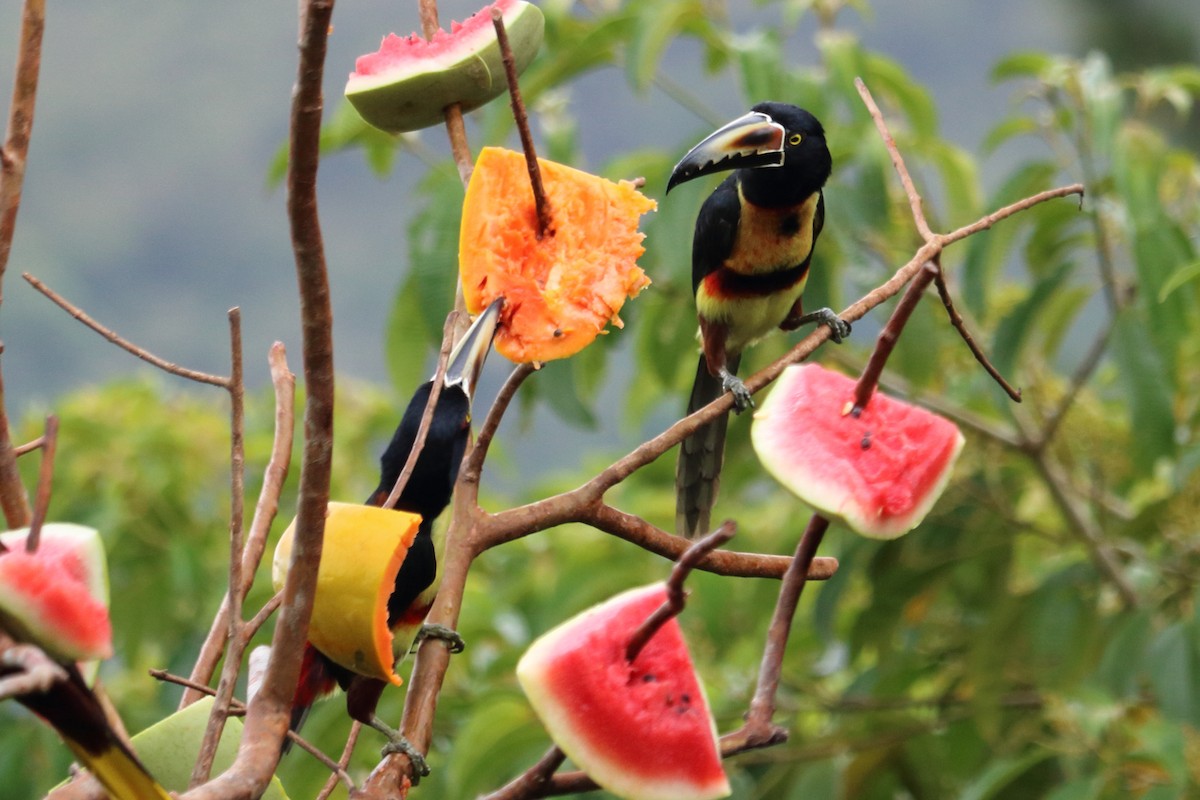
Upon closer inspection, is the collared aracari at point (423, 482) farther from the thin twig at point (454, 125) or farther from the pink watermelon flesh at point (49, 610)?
the pink watermelon flesh at point (49, 610)

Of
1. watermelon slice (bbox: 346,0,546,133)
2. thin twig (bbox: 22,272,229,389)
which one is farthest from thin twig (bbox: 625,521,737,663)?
watermelon slice (bbox: 346,0,546,133)

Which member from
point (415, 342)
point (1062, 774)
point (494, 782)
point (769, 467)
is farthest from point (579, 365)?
point (769, 467)

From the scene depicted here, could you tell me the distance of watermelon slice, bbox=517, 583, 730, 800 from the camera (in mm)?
667

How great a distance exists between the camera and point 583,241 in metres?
0.98

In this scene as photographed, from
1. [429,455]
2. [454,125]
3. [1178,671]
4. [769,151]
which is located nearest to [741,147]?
[769,151]

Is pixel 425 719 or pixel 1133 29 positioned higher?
pixel 425 719

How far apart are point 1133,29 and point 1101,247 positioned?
9.91 meters

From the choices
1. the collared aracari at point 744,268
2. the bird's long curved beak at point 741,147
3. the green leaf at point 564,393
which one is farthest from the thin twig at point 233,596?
the green leaf at point 564,393

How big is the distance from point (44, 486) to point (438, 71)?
1.95ft

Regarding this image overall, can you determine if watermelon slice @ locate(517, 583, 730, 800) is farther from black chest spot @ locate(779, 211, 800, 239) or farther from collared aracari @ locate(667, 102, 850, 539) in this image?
black chest spot @ locate(779, 211, 800, 239)

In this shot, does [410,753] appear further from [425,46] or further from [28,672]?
[425,46]

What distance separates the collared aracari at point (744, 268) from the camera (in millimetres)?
1798

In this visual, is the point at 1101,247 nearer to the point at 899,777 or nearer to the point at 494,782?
the point at 899,777

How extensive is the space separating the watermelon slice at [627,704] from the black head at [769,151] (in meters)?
0.52
